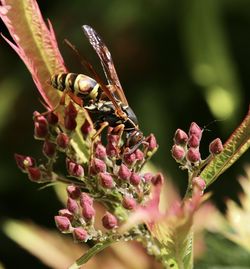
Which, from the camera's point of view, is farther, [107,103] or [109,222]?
[107,103]

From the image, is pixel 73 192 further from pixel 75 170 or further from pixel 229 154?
pixel 229 154

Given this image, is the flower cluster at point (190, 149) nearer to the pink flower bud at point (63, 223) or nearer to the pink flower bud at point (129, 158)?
the pink flower bud at point (129, 158)

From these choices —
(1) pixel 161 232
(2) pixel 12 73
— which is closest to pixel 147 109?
(2) pixel 12 73

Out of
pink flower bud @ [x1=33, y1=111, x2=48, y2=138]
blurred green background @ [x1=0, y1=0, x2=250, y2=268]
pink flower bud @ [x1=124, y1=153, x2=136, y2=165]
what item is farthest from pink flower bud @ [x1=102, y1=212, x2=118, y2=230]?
blurred green background @ [x1=0, y1=0, x2=250, y2=268]

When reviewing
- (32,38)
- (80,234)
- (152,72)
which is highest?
(32,38)

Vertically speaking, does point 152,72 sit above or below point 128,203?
below

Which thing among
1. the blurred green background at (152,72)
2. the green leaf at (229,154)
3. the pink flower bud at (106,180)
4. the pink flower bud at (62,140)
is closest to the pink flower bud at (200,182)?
the green leaf at (229,154)

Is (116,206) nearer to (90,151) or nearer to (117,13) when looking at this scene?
(90,151)

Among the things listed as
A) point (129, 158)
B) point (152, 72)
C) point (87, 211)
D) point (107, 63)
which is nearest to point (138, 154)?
point (129, 158)
